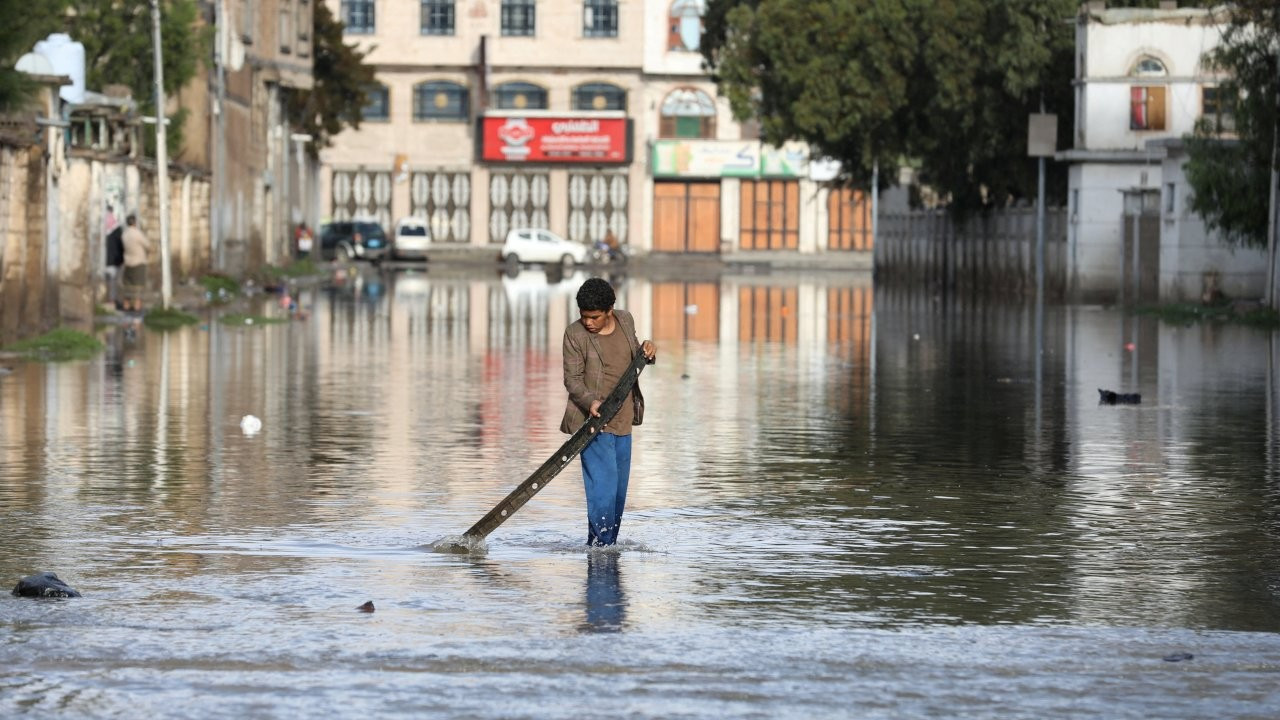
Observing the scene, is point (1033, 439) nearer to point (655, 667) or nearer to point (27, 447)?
point (27, 447)

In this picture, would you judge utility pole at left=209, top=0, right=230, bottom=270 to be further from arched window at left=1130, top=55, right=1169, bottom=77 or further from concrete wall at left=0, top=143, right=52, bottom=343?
concrete wall at left=0, top=143, right=52, bottom=343

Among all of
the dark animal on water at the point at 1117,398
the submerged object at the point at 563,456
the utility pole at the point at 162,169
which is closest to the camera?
the submerged object at the point at 563,456

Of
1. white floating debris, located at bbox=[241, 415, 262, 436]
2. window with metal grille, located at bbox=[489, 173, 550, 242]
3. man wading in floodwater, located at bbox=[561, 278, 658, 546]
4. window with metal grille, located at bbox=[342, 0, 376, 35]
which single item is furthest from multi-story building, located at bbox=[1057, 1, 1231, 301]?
window with metal grille, located at bbox=[342, 0, 376, 35]

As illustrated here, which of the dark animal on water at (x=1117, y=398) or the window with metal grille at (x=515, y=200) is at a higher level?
the window with metal grille at (x=515, y=200)

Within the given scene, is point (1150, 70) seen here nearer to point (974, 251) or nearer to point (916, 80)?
point (916, 80)

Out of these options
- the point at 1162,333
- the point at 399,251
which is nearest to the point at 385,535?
the point at 1162,333

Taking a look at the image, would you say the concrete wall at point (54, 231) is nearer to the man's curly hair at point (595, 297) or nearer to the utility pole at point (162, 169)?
the utility pole at point (162, 169)

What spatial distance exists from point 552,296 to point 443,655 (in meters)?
47.2

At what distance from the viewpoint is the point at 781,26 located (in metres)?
61.8

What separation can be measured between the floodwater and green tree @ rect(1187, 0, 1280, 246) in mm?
14565

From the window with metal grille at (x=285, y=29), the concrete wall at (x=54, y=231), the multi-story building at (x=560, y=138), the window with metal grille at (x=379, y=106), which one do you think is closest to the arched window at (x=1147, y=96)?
the concrete wall at (x=54, y=231)

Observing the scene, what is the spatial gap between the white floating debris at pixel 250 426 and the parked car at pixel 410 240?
68.8 metres

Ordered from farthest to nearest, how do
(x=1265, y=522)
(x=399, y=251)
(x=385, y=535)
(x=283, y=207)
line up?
(x=399, y=251)
(x=283, y=207)
(x=1265, y=522)
(x=385, y=535)

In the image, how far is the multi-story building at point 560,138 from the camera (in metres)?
93.9
